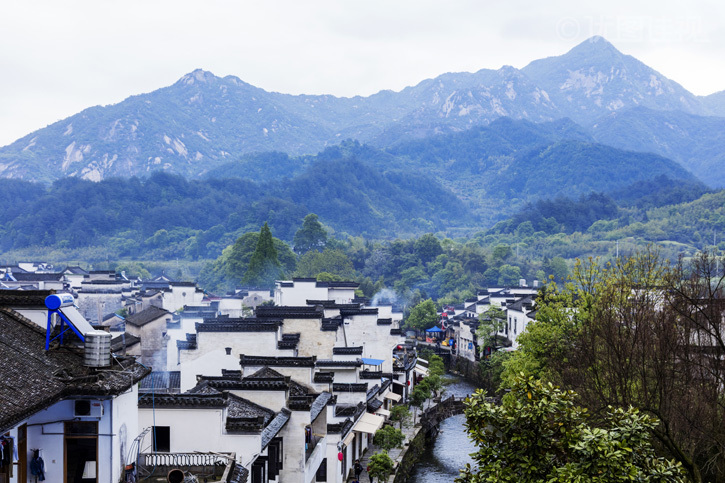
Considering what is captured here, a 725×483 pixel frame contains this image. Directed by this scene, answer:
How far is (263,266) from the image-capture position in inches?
3873

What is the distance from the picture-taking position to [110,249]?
643 feet

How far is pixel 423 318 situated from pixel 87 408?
7598cm

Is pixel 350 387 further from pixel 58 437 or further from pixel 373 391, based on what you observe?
pixel 58 437

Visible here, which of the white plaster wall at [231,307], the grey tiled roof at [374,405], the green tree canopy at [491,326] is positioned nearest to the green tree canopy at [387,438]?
the grey tiled roof at [374,405]

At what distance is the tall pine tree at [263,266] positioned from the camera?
322 ft

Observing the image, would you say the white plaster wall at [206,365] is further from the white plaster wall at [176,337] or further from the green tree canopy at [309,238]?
the green tree canopy at [309,238]

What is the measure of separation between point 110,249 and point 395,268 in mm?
82120

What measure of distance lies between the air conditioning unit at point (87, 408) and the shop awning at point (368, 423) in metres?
21.0

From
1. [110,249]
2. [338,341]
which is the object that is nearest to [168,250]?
[110,249]

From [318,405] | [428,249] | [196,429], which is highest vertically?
[428,249]

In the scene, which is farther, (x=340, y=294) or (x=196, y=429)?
(x=340, y=294)

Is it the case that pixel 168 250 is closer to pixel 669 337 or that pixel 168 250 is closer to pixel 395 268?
pixel 395 268

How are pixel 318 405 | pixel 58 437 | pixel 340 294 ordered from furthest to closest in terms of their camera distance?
pixel 340 294
pixel 318 405
pixel 58 437

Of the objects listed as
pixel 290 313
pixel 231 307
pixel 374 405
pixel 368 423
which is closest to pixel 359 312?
pixel 290 313
